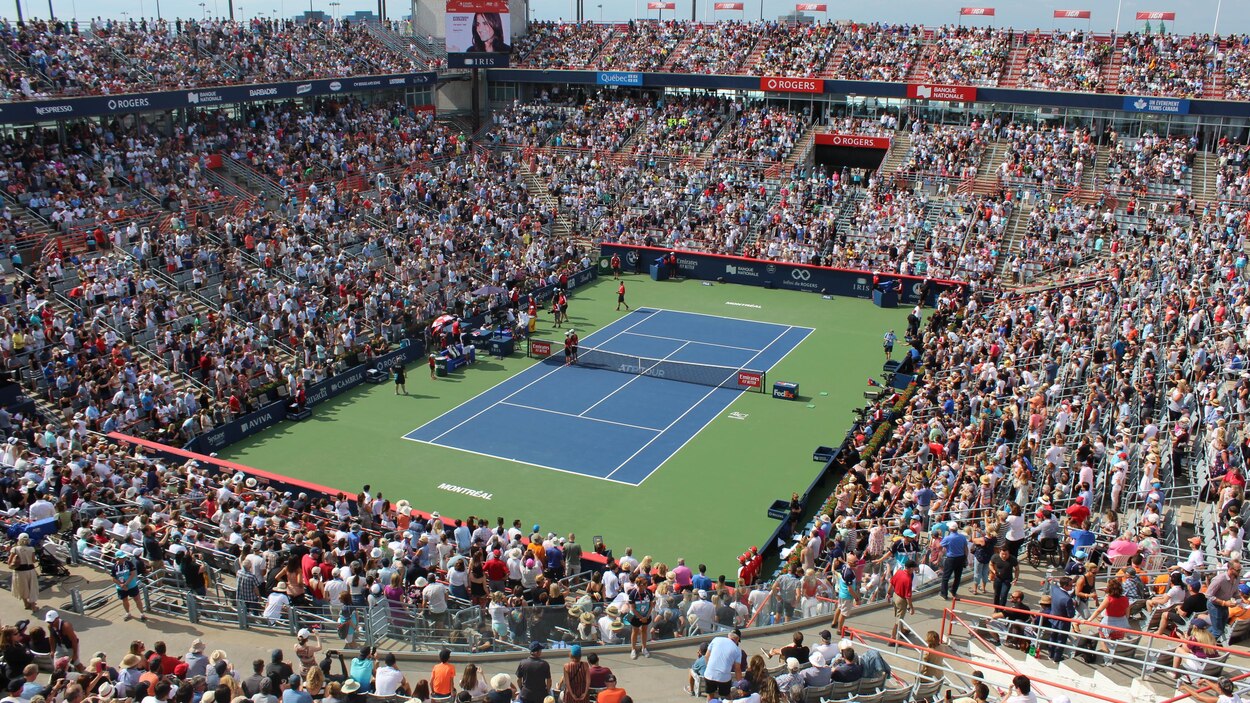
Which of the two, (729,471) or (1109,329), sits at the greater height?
(1109,329)

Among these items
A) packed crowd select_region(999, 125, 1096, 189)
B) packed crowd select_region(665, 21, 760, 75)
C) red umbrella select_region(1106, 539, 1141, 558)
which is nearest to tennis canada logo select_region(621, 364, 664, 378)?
red umbrella select_region(1106, 539, 1141, 558)

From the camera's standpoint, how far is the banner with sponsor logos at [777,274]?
4394 cm

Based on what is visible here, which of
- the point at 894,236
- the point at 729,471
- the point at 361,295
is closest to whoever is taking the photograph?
the point at 729,471

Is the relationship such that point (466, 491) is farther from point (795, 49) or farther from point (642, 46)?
point (642, 46)

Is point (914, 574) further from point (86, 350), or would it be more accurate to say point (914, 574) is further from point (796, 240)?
point (796, 240)

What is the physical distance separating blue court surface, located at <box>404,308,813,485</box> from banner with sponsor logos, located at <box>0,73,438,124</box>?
21044 millimetres

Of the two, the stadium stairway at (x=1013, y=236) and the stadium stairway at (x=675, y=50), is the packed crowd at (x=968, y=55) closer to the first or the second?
the stadium stairway at (x=1013, y=236)

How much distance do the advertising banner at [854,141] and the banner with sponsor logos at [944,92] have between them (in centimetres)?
268

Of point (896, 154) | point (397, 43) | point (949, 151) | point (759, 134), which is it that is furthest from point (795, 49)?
Result: point (397, 43)

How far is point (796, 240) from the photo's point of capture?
156ft

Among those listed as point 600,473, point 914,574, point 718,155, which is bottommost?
point 600,473

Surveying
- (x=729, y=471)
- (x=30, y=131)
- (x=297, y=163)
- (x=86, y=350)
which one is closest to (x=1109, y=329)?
(x=729, y=471)

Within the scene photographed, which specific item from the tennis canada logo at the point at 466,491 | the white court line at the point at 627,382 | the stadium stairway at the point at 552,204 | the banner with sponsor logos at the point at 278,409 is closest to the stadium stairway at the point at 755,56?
the stadium stairway at the point at 552,204

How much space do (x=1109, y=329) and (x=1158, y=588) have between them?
15348mm
